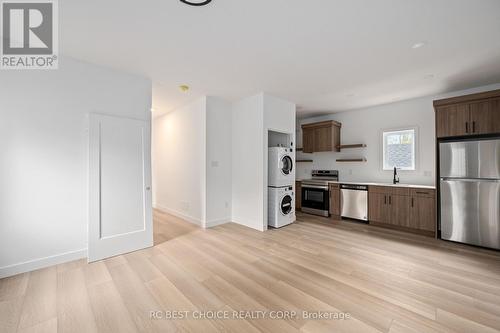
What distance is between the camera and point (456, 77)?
3.39 m

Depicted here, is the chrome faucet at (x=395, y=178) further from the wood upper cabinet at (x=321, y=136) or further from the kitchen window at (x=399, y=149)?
the wood upper cabinet at (x=321, y=136)

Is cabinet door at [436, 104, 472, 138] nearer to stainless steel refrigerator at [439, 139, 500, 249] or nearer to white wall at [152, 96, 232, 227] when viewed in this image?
stainless steel refrigerator at [439, 139, 500, 249]

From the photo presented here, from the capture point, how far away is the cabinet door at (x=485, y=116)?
3189mm

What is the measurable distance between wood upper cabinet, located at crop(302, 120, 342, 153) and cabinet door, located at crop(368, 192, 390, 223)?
5.11 feet

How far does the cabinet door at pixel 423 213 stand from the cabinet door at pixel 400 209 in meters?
0.06

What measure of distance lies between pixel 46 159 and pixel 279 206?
3.67 m

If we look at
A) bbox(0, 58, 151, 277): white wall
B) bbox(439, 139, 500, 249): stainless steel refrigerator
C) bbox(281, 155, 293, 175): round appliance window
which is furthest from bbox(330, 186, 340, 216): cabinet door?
bbox(0, 58, 151, 277): white wall

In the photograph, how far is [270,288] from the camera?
7.23ft

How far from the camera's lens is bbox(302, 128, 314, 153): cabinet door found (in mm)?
5853

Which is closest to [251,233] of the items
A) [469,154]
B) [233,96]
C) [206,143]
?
[206,143]

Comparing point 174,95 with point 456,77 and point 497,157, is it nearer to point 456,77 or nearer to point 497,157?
point 456,77

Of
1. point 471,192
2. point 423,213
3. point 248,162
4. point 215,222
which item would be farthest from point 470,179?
point 215,222

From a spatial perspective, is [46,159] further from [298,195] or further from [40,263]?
[298,195]

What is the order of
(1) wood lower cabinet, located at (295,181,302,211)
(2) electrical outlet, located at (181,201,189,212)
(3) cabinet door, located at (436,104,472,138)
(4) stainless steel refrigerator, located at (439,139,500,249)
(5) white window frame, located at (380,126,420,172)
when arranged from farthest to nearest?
(1) wood lower cabinet, located at (295,181,302,211) < (2) electrical outlet, located at (181,201,189,212) < (5) white window frame, located at (380,126,420,172) < (3) cabinet door, located at (436,104,472,138) < (4) stainless steel refrigerator, located at (439,139,500,249)
